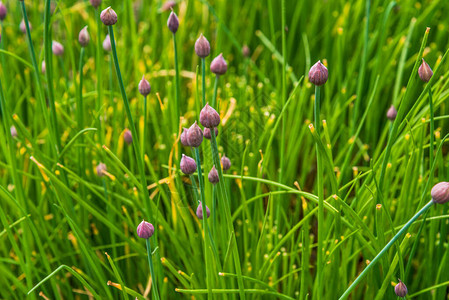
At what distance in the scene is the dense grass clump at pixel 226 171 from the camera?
1076 mm

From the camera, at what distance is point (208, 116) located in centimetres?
85

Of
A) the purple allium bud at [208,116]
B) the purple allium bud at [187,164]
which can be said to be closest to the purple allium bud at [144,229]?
the purple allium bud at [187,164]

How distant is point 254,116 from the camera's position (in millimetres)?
1754

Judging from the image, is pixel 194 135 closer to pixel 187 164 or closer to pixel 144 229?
pixel 187 164

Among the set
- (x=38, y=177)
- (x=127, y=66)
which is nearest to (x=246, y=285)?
(x=38, y=177)

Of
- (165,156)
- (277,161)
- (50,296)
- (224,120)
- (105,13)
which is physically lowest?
(50,296)

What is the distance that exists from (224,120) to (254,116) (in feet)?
0.49

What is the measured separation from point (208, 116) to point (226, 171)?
0.52 metres

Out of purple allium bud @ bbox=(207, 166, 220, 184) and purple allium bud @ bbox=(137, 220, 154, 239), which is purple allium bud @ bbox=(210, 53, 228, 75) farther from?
purple allium bud @ bbox=(137, 220, 154, 239)

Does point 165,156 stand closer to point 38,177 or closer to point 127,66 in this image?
point 38,177

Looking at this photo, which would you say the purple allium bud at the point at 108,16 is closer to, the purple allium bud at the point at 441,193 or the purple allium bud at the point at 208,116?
the purple allium bud at the point at 208,116

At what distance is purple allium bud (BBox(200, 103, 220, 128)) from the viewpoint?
0.85 metres

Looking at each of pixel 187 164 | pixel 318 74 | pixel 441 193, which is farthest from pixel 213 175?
pixel 441 193

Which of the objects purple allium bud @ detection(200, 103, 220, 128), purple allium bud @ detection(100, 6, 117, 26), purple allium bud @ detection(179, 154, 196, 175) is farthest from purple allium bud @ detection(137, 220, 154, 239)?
purple allium bud @ detection(100, 6, 117, 26)
